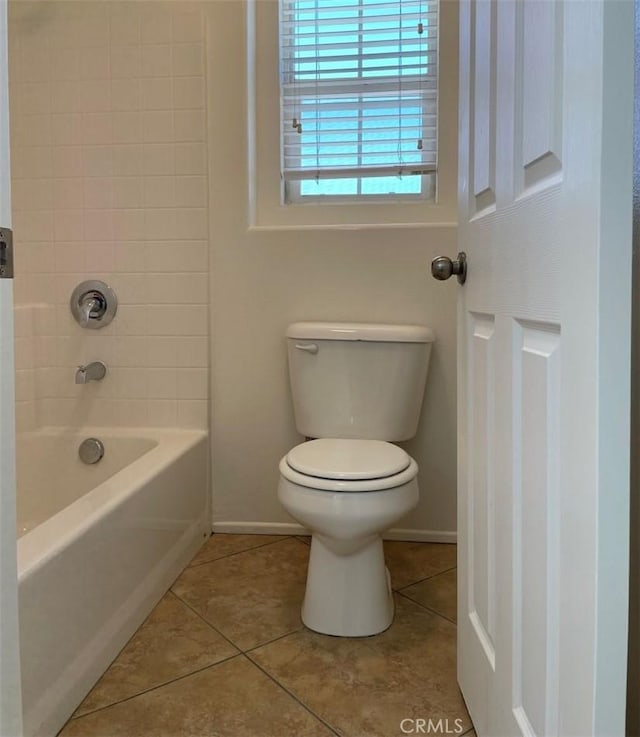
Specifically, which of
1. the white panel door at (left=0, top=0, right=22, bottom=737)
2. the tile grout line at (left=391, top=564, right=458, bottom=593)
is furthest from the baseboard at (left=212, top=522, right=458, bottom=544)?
the white panel door at (left=0, top=0, right=22, bottom=737)

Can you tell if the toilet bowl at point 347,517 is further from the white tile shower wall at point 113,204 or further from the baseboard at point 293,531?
the white tile shower wall at point 113,204

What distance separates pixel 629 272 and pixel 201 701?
1.22 m

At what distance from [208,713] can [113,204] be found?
64.3 inches

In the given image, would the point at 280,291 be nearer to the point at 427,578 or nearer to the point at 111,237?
the point at 111,237

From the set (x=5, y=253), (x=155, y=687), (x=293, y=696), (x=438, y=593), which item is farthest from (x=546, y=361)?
(x=438, y=593)

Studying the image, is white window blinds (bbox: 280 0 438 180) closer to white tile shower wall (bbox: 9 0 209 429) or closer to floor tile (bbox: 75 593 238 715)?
white tile shower wall (bbox: 9 0 209 429)

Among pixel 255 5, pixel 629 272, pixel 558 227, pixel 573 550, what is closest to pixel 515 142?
pixel 558 227

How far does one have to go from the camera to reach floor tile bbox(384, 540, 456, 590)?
1989mm

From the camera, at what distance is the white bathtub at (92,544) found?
4.00 feet

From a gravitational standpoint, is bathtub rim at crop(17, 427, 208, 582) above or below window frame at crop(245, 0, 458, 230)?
below

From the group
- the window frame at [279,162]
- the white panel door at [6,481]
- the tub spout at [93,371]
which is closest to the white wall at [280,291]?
the window frame at [279,162]

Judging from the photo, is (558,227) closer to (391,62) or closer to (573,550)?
(573,550)

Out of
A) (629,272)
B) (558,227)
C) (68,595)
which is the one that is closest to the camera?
(629,272)

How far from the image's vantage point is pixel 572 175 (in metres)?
0.71
